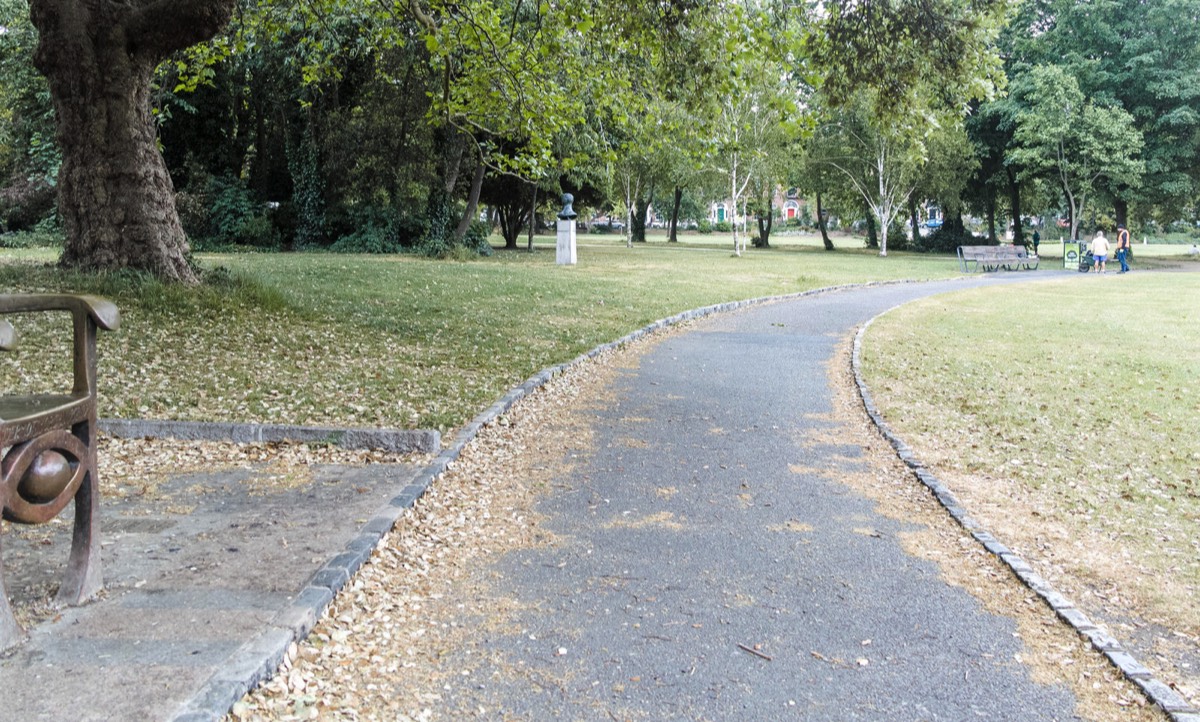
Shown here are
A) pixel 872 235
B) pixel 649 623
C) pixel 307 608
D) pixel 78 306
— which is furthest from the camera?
pixel 872 235

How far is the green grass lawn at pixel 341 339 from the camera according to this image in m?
7.46

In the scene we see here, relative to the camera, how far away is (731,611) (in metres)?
4.04

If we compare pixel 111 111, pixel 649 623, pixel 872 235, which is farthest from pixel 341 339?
pixel 872 235

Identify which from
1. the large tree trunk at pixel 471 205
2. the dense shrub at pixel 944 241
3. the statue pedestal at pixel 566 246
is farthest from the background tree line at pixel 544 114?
the statue pedestal at pixel 566 246

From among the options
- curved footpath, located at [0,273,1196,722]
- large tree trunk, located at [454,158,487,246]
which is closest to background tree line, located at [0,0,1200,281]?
large tree trunk, located at [454,158,487,246]

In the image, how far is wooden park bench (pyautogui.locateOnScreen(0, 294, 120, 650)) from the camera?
316cm

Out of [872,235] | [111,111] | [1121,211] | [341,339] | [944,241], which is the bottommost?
[341,339]

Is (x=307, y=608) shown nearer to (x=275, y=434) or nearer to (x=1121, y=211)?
(x=275, y=434)

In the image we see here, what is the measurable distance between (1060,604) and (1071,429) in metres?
4.44

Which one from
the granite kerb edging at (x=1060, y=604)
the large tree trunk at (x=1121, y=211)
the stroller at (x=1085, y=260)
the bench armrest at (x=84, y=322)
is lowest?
the granite kerb edging at (x=1060, y=604)

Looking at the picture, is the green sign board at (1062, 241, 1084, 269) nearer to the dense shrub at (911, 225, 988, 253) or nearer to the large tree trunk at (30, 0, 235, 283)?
the dense shrub at (911, 225, 988, 253)

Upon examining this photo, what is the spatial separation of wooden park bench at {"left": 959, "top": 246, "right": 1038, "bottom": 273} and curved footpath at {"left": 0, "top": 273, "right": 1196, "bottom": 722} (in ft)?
96.6

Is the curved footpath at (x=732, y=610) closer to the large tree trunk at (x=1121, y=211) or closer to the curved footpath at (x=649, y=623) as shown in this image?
the curved footpath at (x=649, y=623)

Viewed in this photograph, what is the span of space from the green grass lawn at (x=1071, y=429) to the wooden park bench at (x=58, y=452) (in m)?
4.54
